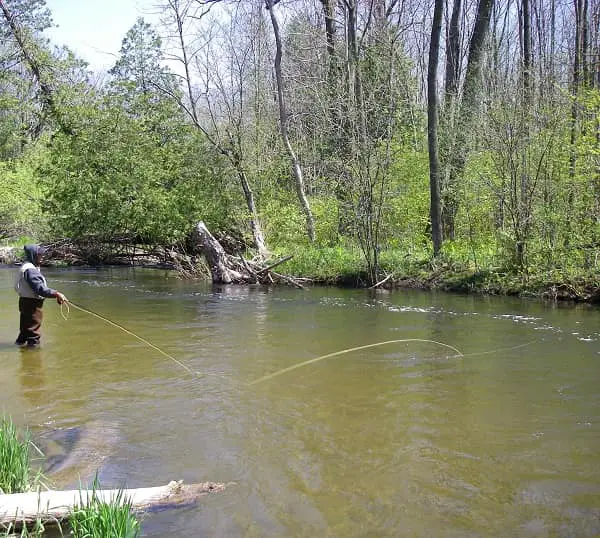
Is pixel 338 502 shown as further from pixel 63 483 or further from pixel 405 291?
pixel 405 291

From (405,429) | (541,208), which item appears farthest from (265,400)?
(541,208)

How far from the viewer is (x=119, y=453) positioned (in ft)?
18.9

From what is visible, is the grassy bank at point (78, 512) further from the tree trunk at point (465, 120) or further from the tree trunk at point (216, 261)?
the tree trunk at point (465, 120)

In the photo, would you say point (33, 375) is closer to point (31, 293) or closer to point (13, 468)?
point (31, 293)

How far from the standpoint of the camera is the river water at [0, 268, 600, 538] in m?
4.66

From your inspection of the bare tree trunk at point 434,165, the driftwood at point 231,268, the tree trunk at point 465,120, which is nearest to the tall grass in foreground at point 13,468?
the driftwood at point 231,268

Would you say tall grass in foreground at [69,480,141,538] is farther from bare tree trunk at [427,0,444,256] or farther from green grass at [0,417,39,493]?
Result: bare tree trunk at [427,0,444,256]

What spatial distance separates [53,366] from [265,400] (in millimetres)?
3476

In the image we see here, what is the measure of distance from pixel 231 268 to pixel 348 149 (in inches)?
203

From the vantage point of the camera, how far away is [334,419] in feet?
22.1

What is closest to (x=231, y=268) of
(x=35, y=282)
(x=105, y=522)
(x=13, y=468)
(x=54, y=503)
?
(x=35, y=282)

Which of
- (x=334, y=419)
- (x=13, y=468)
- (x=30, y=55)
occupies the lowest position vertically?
(x=334, y=419)

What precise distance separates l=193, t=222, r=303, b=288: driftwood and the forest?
1026mm

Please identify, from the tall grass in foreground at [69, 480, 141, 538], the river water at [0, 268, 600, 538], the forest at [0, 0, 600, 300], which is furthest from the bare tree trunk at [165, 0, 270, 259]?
the tall grass in foreground at [69, 480, 141, 538]
